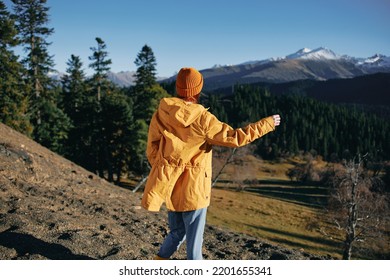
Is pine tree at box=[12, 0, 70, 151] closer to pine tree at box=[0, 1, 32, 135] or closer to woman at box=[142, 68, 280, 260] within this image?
pine tree at box=[0, 1, 32, 135]

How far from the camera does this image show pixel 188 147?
3.80 m

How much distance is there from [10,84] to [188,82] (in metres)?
25.9

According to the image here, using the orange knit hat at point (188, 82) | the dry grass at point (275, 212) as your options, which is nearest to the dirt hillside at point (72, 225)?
the orange knit hat at point (188, 82)

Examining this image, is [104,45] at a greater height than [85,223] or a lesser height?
greater

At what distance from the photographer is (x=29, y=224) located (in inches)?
227

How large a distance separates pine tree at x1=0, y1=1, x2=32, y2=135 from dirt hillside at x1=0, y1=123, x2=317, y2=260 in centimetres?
1659

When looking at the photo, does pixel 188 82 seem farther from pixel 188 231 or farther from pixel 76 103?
pixel 76 103

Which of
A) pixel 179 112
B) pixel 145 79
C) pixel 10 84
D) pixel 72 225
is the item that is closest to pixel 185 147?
pixel 179 112

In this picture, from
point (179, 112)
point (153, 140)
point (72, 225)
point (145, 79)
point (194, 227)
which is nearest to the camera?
point (179, 112)

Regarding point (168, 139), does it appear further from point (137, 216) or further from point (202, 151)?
point (137, 216)

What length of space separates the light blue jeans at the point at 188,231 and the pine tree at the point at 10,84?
2423 cm
